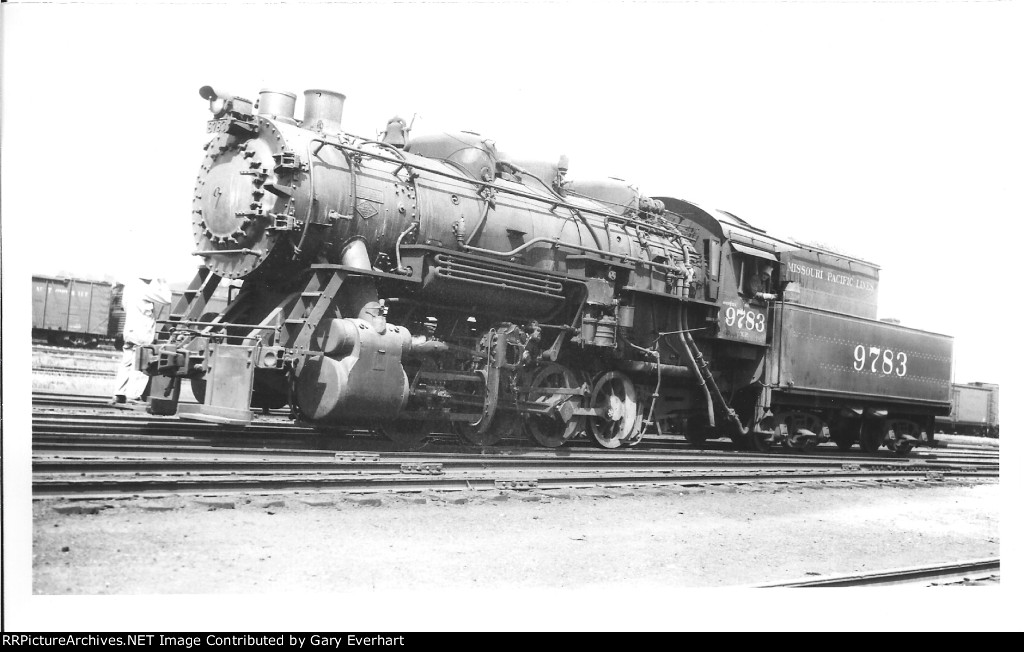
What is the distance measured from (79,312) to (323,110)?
44.8 ft

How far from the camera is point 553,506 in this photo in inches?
272

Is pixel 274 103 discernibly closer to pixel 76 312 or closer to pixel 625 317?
pixel 625 317

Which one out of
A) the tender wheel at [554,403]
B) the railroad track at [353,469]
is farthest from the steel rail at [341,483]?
the tender wheel at [554,403]

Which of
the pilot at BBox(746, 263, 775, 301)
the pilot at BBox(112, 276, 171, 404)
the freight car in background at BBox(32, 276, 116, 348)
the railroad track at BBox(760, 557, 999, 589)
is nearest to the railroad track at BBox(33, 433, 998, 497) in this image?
the pilot at BBox(112, 276, 171, 404)

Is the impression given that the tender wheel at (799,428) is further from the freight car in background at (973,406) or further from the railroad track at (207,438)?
the freight car in background at (973,406)

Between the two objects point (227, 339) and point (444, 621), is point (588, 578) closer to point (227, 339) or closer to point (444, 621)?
point (444, 621)

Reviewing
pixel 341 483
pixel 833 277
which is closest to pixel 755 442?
pixel 833 277

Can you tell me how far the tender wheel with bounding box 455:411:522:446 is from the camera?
373 inches

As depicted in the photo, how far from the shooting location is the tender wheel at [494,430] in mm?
9484

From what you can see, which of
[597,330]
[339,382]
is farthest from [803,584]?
[597,330]

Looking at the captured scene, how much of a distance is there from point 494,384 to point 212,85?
3778 mm

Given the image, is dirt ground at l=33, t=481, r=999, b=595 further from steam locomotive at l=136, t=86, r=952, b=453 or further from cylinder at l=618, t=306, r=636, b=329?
cylinder at l=618, t=306, r=636, b=329

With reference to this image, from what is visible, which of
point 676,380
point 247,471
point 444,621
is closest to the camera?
point 444,621

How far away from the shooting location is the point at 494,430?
973 centimetres
